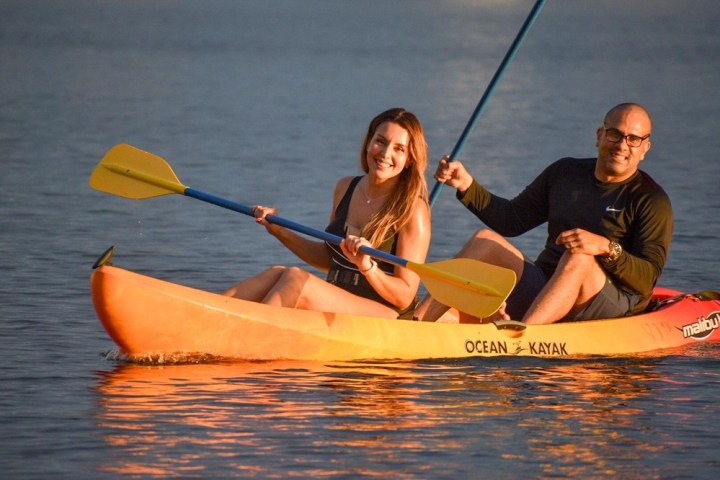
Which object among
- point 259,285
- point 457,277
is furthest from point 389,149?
point 259,285

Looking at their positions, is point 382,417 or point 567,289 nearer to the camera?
point 382,417

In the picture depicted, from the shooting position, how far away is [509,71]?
33406 millimetres

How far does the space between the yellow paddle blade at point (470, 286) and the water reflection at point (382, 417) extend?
1.22ft

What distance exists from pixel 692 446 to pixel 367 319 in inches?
66.9

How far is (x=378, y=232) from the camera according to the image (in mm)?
7547

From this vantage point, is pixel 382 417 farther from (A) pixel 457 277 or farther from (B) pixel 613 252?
(B) pixel 613 252

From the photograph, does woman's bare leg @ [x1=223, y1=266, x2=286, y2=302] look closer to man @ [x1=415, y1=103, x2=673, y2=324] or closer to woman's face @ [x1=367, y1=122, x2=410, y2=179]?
woman's face @ [x1=367, y1=122, x2=410, y2=179]

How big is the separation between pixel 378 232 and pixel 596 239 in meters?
1.06

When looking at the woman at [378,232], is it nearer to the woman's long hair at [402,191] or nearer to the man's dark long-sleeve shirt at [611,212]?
the woman's long hair at [402,191]

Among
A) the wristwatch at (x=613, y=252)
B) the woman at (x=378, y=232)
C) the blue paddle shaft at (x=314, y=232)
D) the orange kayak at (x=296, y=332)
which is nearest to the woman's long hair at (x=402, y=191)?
the woman at (x=378, y=232)

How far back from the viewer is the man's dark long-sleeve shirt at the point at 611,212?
26.1 feet

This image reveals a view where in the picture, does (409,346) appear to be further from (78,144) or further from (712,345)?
(78,144)

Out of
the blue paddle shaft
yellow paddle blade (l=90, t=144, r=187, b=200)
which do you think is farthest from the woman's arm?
yellow paddle blade (l=90, t=144, r=187, b=200)

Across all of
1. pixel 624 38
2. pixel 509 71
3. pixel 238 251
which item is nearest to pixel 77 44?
pixel 509 71
